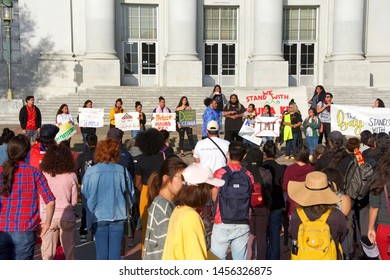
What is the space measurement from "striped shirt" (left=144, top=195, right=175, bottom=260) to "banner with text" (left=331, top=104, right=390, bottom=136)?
423 inches

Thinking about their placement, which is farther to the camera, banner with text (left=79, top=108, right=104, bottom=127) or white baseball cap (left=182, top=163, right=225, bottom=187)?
banner with text (left=79, top=108, right=104, bottom=127)

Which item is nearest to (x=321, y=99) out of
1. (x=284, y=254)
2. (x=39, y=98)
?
(x=284, y=254)

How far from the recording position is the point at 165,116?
16.8 metres

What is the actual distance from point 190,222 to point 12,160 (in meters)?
2.20

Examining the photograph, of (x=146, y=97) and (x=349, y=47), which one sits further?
(x=349, y=47)

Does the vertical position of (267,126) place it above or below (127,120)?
below

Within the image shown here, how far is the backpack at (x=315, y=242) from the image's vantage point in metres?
4.71

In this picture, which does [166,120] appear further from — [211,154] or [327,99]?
[211,154]

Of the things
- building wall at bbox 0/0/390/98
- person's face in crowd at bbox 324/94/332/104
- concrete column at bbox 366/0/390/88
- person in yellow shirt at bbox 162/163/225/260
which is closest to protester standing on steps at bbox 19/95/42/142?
person's face in crowd at bbox 324/94/332/104

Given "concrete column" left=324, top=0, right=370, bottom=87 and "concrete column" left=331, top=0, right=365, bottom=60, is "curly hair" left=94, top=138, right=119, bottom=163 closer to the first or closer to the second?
"concrete column" left=324, top=0, right=370, bottom=87

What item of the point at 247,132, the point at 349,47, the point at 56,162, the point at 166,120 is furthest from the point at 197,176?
the point at 349,47

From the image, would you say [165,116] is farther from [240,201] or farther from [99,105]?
[240,201]

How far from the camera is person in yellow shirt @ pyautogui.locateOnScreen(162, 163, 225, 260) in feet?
13.6

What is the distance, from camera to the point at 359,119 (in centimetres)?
1492
